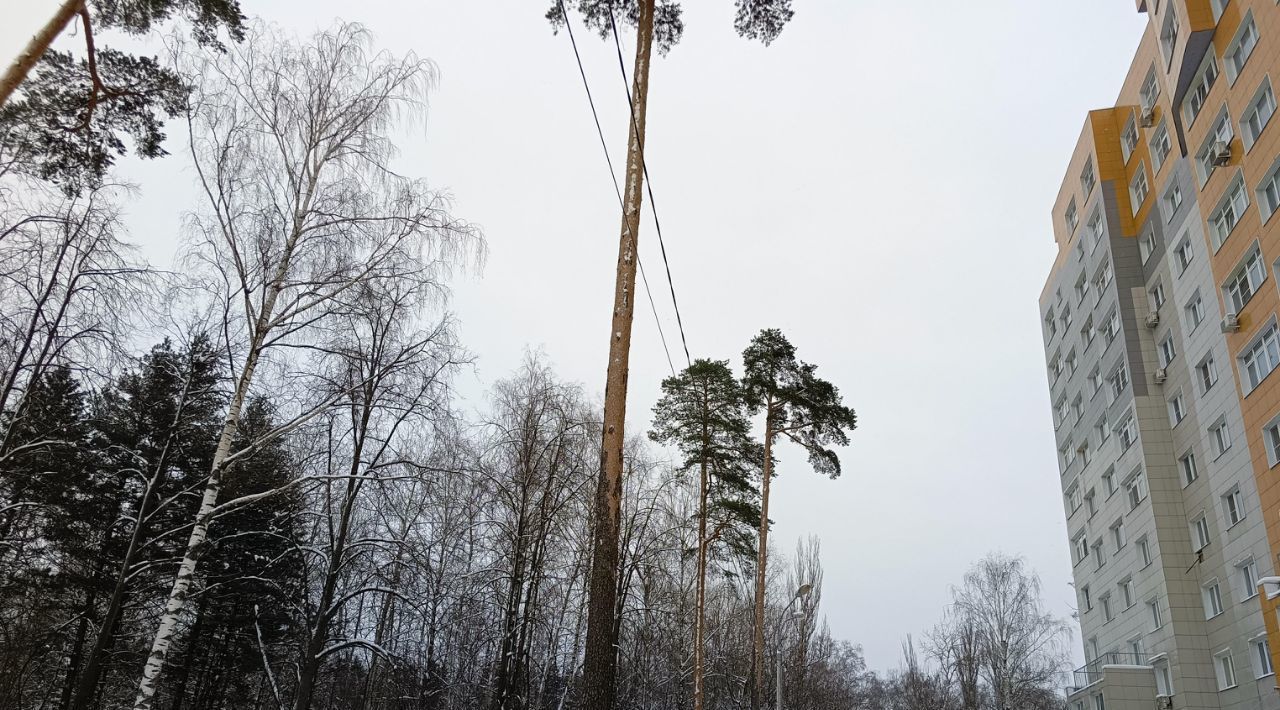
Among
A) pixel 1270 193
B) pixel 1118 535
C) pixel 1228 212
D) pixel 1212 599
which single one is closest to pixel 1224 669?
pixel 1212 599

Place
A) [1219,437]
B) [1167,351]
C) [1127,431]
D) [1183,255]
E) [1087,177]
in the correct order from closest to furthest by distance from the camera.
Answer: [1219,437]
[1183,255]
[1167,351]
[1127,431]
[1087,177]

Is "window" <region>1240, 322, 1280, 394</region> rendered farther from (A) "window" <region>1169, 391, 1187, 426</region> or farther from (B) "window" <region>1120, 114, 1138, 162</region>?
(B) "window" <region>1120, 114, 1138, 162</region>

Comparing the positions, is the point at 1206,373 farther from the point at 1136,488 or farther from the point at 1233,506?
the point at 1136,488

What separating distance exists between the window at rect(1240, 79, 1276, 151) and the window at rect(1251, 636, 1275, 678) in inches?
515

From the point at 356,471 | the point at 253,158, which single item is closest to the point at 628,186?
the point at 253,158

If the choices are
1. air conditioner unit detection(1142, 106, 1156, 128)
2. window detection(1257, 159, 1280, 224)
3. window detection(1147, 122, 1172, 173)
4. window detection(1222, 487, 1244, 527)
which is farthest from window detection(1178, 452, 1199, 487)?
air conditioner unit detection(1142, 106, 1156, 128)

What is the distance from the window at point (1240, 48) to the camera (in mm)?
20359

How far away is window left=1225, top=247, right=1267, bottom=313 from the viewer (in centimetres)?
2030

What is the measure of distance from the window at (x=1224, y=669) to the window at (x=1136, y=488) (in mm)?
5409

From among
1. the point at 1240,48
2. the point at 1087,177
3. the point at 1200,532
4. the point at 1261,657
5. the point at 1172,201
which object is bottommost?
the point at 1261,657

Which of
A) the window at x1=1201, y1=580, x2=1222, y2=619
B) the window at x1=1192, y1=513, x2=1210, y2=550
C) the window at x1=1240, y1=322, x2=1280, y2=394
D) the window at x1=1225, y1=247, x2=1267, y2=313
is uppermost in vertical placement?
the window at x1=1225, y1=247, x2=1267, y2=313

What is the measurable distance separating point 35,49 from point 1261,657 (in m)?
28.2

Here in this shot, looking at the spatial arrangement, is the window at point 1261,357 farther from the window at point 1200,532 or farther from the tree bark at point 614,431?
the tree bark at point 614,431

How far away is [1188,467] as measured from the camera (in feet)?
84.3
